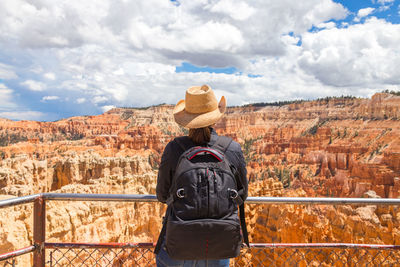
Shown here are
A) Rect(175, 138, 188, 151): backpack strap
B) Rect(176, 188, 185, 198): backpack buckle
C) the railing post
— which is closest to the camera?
Rect(176, 188, 185, 198): backpack buckle

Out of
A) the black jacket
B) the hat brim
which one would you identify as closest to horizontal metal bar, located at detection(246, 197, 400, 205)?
the black jacket

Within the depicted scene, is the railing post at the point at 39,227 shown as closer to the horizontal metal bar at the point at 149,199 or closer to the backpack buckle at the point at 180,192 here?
the horizontal metal bar at the point at 149,199

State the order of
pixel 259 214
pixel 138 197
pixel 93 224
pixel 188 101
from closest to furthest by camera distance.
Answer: pixel 188 101
pixel 138 197
pixel 93 224
pixel 259 214

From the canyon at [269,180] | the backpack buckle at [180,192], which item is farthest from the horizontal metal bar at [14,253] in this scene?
the canyon at [269,180]

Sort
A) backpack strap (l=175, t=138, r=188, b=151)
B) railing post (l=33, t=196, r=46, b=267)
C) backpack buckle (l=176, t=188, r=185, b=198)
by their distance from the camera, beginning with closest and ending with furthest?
backpack buckle (l=176, t=188, r=185, b=198), backpack strap (l=175, t=138, r=188, b=151), railing post (l=33, t=196, r=46, b=267)

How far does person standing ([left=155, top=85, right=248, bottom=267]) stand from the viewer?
1.62m

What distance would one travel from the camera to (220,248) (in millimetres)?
1683

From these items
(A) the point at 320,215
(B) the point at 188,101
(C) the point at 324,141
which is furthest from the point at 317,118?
(B) the point at 188,101

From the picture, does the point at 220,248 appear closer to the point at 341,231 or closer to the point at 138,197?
the point at 138,197

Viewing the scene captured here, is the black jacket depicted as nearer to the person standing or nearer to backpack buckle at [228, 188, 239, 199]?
the person standing

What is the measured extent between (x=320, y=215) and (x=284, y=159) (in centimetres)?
3957

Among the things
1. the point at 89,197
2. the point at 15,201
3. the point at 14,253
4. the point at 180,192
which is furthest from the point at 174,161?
the point at 14,253

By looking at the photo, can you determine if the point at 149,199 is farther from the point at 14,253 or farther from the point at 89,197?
the point at 14,253

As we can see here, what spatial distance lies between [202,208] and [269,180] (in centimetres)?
1336
